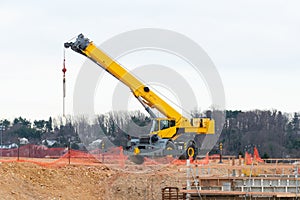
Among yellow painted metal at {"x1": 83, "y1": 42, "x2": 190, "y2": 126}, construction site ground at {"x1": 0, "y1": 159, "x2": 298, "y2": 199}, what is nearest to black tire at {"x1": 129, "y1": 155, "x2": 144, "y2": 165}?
construction site ground at {"x1": 0, "y1": 159, "x2": 298, "y2": 199}

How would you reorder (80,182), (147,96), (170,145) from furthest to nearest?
(147,96), (170,145), (80,182)

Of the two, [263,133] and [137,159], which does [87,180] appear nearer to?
[137,159]

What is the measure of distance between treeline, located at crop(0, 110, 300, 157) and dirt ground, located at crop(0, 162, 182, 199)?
28217mm

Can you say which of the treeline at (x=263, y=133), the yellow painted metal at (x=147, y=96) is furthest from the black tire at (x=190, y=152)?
the treeline at (x=263, y=133)

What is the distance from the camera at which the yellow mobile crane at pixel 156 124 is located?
38562mm

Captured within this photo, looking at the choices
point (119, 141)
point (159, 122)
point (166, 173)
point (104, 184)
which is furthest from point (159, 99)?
point (119, 141)

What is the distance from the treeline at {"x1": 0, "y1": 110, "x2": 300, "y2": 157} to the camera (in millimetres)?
78656

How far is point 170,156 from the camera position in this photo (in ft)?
129

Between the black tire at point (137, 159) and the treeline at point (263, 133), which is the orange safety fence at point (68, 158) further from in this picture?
the treeline at point (263, 133)

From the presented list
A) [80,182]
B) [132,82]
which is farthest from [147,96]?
[80,182]

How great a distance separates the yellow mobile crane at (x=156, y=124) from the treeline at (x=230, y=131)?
80.0ft

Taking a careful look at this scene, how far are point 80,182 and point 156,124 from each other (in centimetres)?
798

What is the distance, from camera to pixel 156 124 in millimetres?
39594

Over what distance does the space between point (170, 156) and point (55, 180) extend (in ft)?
30.9
